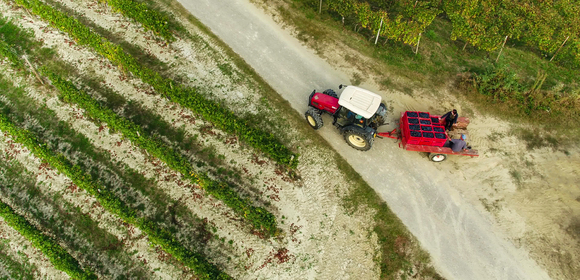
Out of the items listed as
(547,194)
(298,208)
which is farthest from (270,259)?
(547,194)

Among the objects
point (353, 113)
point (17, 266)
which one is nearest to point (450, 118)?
point (353, 113)

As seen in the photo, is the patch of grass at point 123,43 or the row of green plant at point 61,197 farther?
the patch of grass at point 123,43

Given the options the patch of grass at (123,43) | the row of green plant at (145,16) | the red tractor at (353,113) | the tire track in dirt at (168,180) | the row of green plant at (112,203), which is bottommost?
the row of green plant at (112,203)

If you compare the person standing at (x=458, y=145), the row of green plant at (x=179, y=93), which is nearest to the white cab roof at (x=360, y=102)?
the row of green plant at (x=179, y=93)

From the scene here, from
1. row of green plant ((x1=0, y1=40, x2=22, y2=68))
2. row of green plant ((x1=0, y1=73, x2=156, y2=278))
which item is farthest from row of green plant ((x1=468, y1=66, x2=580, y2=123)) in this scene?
row of green plant ((x1=0, y1=40, x2=22, y2=68))

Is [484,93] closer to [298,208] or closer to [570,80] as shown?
[570,80]

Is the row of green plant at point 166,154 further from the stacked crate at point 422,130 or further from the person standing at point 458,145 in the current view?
the person standing at point 458,145
